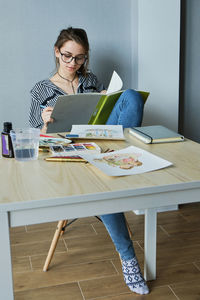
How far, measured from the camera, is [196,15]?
8.87 ft

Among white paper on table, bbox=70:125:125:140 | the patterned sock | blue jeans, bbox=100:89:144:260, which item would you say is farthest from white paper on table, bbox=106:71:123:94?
the patterned sock

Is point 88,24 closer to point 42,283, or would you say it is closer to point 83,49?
point 83,49

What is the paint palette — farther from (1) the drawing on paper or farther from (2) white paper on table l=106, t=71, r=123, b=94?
(2) white paper on table l=106, t=71, r=123, b=94

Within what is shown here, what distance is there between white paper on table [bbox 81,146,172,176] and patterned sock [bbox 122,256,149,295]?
609 mm

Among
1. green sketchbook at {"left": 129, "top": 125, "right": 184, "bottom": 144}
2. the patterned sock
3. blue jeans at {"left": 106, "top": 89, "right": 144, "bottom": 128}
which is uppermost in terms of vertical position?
blue jeans at {"left": 106, "top": 89, "right": 144, "bottom": 128}

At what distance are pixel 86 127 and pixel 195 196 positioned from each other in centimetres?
73

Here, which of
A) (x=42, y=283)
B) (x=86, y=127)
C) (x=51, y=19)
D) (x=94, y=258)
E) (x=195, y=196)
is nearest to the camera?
(x=195, y=196)

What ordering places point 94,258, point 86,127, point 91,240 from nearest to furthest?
point 86,127 < point 94,258 < point 91,240

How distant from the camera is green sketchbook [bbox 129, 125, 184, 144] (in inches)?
59.7

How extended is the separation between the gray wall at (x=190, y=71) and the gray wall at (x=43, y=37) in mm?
386

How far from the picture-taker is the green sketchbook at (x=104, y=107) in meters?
1.79

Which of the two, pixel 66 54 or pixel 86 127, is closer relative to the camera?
pixel 86 127

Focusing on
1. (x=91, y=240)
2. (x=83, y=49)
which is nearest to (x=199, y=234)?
(x=91, y=240)

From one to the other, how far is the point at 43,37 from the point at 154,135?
1.28 metres
